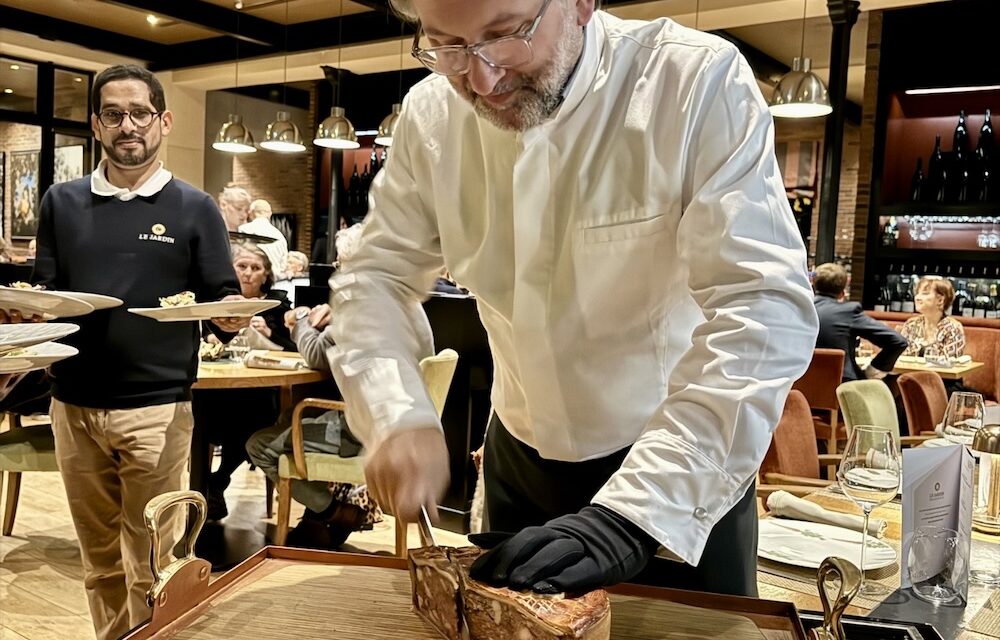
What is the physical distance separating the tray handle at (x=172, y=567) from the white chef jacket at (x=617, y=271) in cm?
30

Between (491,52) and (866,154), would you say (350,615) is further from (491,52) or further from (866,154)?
(866,154)

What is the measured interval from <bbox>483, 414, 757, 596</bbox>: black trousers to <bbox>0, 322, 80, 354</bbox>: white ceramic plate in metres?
0.72

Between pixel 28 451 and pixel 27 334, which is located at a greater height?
pixel 27 334

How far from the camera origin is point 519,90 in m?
1.07

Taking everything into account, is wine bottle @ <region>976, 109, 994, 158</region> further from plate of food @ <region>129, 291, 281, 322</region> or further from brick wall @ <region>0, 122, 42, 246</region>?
brick wall @ <region>0, 122, 42, 246</region>

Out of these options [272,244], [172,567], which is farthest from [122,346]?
[272,244]

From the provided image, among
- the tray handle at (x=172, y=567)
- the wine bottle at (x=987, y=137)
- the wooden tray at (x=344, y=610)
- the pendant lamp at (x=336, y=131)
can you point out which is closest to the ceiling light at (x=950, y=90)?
the wine bottle at (x=987, y=137)

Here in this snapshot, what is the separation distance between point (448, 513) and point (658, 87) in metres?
3.40

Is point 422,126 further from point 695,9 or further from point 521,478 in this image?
point 695,9

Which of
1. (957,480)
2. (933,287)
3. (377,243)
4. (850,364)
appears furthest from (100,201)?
(933,287)

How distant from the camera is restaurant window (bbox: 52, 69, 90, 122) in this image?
10414mm

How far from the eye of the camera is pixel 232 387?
353 centimetres

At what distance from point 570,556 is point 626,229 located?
1.58 feet

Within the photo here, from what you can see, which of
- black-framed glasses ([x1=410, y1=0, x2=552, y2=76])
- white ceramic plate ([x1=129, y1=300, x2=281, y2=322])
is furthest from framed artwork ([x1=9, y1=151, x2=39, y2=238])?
black-framed glasses ([x1=410, y1=0, x2=552, y2=76])
